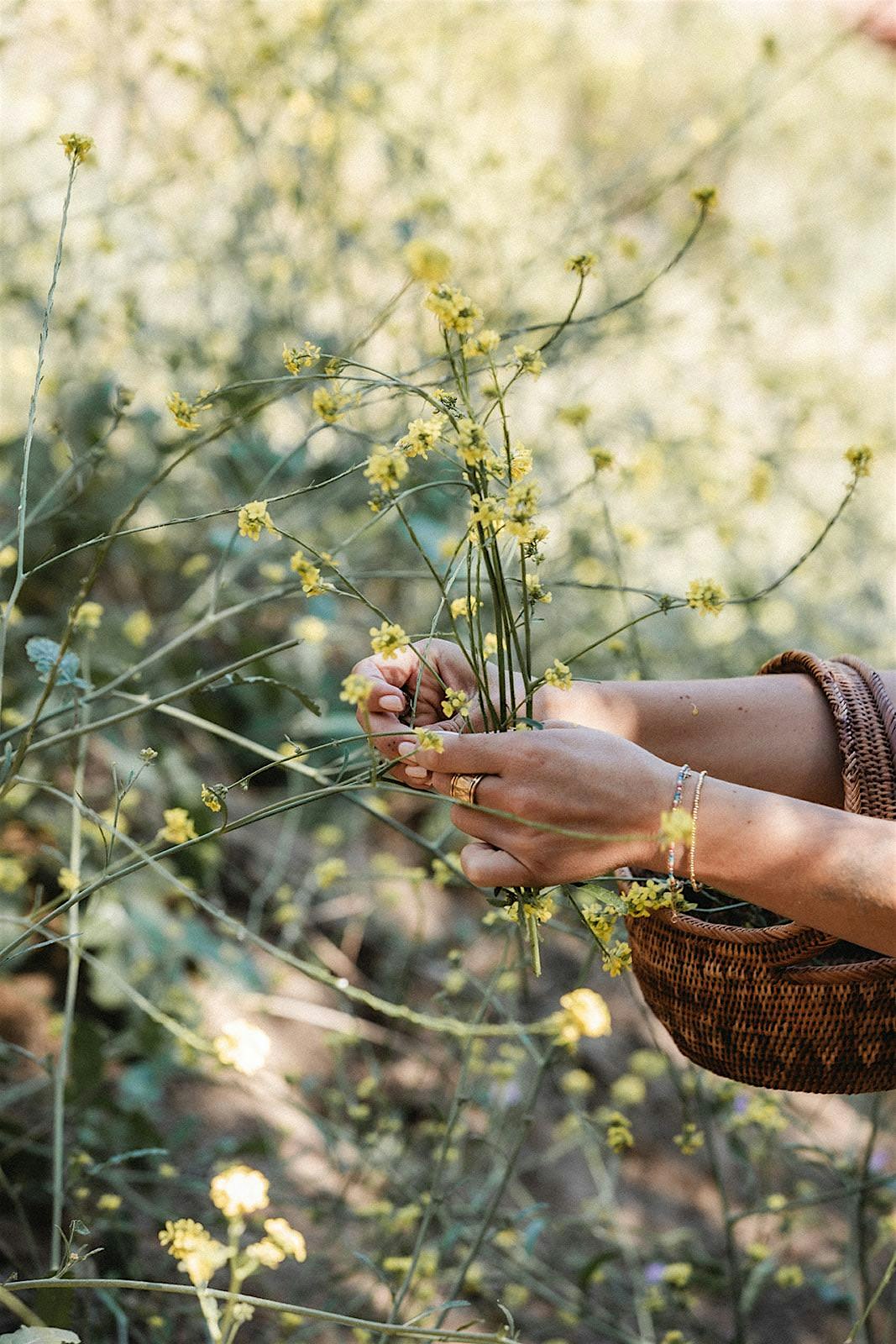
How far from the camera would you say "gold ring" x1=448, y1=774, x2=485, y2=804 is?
2.77ft

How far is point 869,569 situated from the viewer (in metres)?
2.82

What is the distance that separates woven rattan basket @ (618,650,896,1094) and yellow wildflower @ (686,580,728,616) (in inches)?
8.5

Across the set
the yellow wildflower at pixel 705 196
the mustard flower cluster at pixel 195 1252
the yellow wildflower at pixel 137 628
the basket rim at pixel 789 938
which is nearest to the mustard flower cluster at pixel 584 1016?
the basket rim at pixel 789 938

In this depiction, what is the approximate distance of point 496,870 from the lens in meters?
0.84

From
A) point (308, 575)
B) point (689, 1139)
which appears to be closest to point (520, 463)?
point (308, 575)

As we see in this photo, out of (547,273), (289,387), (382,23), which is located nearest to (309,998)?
(289,387)

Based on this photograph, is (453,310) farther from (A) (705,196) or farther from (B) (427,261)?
(A) (705,196)

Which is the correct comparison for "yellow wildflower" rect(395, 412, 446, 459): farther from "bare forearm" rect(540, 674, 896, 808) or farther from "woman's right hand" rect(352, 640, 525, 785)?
"bare forearm" rect(540, 674, 896, 808)

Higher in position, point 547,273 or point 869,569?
point 547,273

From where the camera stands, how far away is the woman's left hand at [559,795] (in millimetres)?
813

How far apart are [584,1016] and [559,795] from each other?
0.94ft

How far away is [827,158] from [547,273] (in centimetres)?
232

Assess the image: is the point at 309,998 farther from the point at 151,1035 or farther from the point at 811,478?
the point at 811,478

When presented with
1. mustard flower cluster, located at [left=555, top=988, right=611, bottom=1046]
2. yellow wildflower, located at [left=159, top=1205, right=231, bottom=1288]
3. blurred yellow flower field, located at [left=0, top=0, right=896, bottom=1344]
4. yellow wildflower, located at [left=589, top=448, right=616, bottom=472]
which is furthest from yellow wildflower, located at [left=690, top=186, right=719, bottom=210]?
yellow wildflower, located at [left=159, top=1205, right=231, bottom=1288]
